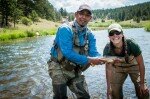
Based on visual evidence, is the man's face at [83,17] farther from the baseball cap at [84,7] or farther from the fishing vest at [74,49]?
the fishing vest at [74,49]

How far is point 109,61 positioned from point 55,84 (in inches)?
48.8

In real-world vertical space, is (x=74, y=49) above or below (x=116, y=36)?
below

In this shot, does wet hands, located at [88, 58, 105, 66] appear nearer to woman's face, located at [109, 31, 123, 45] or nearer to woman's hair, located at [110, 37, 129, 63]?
woman's face, located at [109, 31, 123, 45]

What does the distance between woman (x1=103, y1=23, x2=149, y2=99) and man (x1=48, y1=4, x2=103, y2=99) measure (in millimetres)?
495

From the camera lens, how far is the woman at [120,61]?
6.13 meters

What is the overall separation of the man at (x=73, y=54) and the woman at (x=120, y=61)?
495 mm

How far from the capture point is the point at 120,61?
6.48 m

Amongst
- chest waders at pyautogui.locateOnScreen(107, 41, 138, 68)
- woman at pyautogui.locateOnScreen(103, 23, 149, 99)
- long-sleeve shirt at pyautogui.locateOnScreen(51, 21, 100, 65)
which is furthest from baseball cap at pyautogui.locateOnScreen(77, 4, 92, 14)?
chest waders at pyautogui.locateOnScreen(107, 41, 138, 68)

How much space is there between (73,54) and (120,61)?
141cm

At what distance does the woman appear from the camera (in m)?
6.13

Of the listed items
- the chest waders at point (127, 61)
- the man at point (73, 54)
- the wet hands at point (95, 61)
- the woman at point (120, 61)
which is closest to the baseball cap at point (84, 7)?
the man at point (73, 54)

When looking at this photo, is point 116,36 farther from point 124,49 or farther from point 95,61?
point 95,61

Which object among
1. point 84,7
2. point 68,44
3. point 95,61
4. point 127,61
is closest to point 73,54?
point 68,44

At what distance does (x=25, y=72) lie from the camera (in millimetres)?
14664
